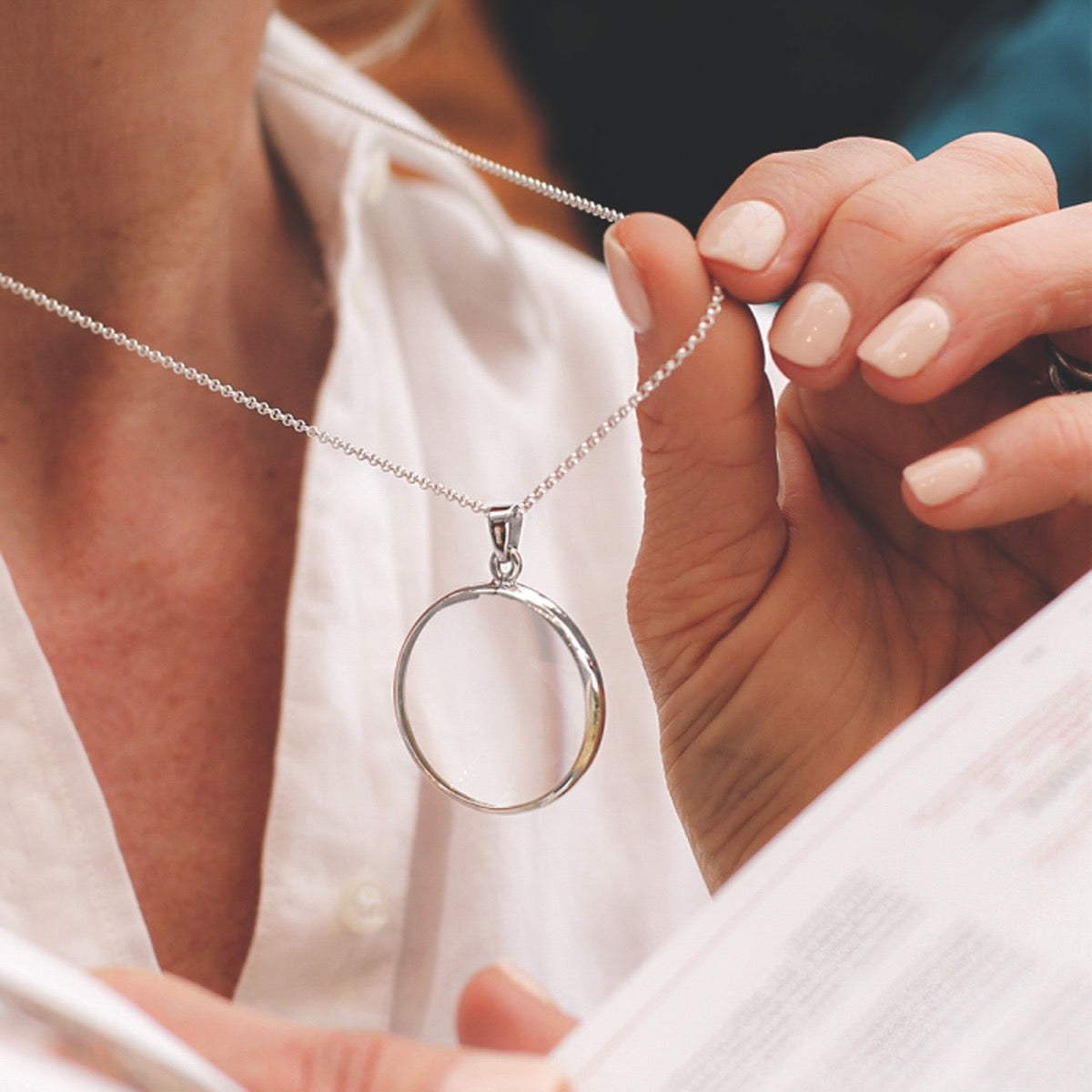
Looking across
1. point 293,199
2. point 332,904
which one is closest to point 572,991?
point 332,904

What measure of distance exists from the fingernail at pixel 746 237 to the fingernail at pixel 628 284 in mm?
27

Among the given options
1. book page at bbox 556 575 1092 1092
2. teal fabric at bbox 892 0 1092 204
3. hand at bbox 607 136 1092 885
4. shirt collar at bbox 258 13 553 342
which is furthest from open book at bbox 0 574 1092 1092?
teal fabric at bbox 892 0 1092 204

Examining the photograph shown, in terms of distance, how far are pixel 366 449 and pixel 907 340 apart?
345 mm

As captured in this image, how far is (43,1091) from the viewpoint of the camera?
0.21 metres

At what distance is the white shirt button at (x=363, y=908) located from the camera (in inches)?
23.4

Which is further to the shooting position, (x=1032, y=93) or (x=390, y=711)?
(x=1032, y=93)

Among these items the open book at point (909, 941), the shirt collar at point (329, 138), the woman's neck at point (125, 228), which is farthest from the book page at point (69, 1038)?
the shirt collar at point (329, 138)

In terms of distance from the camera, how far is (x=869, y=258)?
0.43 metres

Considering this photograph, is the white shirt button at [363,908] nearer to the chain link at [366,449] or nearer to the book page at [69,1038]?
the chain link at [366,449]

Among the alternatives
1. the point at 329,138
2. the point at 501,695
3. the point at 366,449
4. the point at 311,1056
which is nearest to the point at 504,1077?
the point at 311,1056

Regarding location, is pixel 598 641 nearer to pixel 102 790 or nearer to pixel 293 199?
pixel 102 790

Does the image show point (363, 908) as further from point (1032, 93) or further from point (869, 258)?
point (1032, 93)

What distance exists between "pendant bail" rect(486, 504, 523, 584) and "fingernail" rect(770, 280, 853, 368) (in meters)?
0.13

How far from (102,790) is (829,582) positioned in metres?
0.36
